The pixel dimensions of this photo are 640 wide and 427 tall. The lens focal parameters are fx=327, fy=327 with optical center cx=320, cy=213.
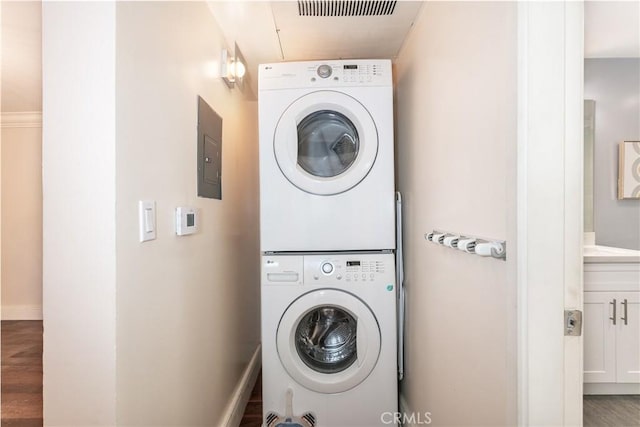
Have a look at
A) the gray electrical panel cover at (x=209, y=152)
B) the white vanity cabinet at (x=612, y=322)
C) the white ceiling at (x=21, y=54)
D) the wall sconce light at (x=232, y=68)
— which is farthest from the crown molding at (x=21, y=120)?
the white vanity cabinet at (x=612, y=322)

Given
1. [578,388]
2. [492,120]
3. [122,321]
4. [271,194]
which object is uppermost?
[492,120]

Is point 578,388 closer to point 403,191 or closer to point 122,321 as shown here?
point 122,321

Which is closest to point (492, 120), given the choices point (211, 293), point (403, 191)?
point (403, 191)

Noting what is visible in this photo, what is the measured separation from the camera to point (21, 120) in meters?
3.49

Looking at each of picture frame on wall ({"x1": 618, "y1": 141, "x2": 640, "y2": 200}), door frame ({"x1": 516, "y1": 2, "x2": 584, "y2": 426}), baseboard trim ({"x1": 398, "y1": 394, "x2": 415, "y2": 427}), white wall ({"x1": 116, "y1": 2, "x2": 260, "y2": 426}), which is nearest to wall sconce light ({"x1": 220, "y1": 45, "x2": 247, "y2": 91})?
white wall ({"x1": 116, "y1": 2, "x2": 260, "y2": 426})

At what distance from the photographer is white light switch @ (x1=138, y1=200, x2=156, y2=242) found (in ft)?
3.01

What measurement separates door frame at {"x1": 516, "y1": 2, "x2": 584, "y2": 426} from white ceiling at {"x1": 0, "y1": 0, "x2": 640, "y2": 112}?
3.18 ft

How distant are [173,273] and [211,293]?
46 centimetres

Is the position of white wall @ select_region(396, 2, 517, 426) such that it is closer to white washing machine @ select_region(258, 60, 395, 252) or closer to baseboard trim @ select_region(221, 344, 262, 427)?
white washing machine @ select_region(258, 60, 395, 252)

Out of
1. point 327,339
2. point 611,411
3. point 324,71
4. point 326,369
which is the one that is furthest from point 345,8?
point 611,411

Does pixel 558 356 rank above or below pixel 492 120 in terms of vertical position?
below

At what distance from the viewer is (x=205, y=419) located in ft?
4.72

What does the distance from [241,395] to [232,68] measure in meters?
1.93

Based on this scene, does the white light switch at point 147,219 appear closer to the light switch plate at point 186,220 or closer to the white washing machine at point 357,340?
the light switch plate at point 186,220
